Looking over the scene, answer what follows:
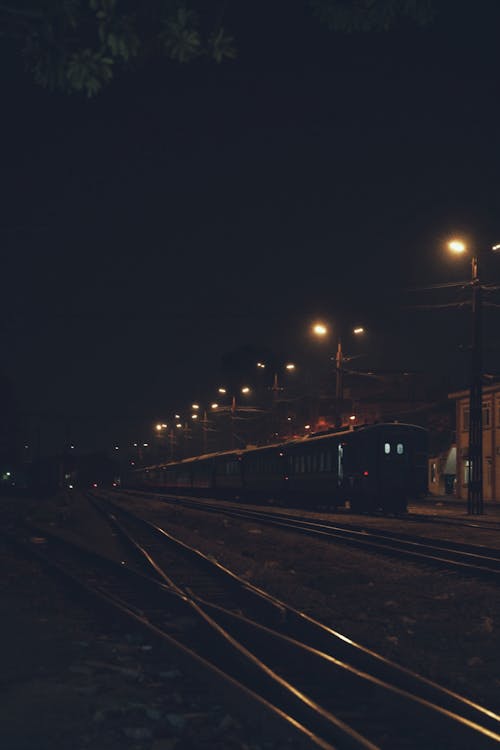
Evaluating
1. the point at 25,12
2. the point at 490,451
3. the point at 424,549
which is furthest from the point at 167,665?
the point at 490,451

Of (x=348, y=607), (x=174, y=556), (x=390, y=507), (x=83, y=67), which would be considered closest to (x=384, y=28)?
(x=83, y=67)

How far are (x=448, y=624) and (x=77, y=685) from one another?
5.01 metres

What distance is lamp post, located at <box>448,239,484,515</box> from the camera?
32.8 metres

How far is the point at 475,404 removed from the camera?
33000 millimetres

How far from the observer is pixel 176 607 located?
36.9ft

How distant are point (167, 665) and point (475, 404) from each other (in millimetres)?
26602

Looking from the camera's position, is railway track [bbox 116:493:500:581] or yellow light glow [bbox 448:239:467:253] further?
yellow light glow [bbox 448:239:467:253]

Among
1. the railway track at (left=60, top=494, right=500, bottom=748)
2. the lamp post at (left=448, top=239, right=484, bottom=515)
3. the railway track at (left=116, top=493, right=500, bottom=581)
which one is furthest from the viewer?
the lamp post at (left=448, top=239, right=484, bottom=515)

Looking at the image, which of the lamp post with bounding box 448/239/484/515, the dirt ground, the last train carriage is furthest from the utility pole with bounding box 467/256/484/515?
the dirt ground

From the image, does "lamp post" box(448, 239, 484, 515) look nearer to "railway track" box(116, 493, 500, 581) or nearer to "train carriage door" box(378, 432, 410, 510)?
"train carriage door" box(378, 432, 410, 510)

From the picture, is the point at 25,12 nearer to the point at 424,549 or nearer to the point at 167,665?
the point at 167,665

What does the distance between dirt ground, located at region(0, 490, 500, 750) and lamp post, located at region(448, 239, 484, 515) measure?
15.4 metres

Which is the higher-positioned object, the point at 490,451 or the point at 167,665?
the point at 490,451

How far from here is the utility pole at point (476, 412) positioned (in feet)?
107
